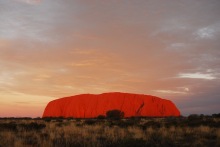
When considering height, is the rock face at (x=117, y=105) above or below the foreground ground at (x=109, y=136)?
above

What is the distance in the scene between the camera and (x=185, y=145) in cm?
1063

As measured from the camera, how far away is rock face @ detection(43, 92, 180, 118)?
89062 mm

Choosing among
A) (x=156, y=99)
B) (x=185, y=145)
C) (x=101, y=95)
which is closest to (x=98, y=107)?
(x=101, y=95)

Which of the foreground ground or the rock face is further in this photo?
the rock face

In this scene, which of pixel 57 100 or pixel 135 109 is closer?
pixel 135 109

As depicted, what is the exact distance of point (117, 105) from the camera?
8944cm

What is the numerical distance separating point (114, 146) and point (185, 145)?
2.73 meters

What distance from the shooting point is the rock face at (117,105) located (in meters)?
89.1

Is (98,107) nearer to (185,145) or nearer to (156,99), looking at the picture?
(156,99)

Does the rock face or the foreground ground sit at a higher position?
the rock face

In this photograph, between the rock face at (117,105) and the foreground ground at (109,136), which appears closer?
the foreground ground at (109,136)

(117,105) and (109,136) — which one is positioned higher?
(117,105)

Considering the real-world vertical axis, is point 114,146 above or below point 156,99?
below

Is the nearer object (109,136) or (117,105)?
(109,136)
